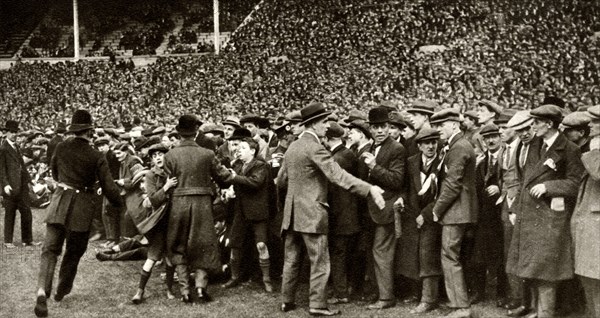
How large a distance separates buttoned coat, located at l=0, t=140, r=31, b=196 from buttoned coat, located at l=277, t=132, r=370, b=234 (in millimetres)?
5943

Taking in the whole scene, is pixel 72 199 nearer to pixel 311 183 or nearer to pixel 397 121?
pixel 311 183

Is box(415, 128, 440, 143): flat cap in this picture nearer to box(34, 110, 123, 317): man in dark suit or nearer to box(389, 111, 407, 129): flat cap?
box(389, 111, 407, 129): flat cap

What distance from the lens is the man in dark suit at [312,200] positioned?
6.88 meters

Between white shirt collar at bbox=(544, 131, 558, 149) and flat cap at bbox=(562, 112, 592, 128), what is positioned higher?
flat cap at bbox=(562, 112, 592, 128)

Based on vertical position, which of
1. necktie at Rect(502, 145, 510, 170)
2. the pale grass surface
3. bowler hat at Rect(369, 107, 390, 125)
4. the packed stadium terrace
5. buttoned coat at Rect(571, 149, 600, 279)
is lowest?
the pale grass surface

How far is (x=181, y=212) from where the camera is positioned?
24.7 ft

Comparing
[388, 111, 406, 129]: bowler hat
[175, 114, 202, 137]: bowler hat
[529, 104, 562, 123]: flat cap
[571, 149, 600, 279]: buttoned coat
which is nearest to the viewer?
[571, 149, 600, 279]: buttoned coat

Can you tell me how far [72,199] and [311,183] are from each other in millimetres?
2515

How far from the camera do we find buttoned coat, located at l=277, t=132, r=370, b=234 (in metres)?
6.85

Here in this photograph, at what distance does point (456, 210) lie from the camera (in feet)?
21.9

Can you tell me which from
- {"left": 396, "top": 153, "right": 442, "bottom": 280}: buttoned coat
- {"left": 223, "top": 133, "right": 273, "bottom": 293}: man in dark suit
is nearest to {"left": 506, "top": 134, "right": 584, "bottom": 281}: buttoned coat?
{"left": 396, "top": 153, "right": 442, "bottom": 280}: buttoned coat

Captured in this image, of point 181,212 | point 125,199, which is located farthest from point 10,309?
point 125,199

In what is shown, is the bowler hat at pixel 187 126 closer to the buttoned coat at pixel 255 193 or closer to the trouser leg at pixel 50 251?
the buttoned coat at pixel 255 193

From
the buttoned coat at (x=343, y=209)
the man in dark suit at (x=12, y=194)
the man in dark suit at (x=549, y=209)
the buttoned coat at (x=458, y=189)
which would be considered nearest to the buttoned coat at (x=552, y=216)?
the man in dark suit at (x=549, y=209)
